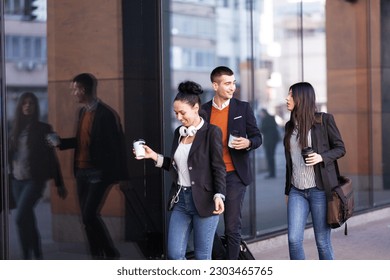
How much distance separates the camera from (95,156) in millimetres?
7727

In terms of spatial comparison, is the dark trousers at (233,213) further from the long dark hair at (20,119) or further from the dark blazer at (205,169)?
the long dark hair at (20,119)

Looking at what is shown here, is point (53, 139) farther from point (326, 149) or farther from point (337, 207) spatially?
point (337, 207)

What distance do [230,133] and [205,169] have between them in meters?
1.01

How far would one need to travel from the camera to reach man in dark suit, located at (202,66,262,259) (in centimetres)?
724

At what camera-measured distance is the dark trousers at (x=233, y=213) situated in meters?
7.26

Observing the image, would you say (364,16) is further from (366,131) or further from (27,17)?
(27,17)

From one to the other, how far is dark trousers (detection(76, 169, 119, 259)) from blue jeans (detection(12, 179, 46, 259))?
52 centimetres

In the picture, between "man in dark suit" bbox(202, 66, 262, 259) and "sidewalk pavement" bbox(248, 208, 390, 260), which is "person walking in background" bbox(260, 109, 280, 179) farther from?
"man in dark suit" bbox(202, 66, 262, 259)

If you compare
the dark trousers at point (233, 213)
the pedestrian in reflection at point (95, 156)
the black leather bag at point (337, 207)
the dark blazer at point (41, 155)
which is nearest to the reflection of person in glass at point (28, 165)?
the dark blazer at point (41, 155)

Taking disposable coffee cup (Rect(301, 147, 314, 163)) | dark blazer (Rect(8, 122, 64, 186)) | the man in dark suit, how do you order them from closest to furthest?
disposable coffee cup (Rect(301, 147, 314, 163)) → dark blazer (Rect(8, 122, 64, 186)) → the man in dark suit

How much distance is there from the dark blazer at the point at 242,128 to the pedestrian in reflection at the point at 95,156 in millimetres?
1023

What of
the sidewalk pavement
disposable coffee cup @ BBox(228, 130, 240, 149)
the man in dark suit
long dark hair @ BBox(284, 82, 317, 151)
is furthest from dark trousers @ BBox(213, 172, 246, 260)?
the sidewalk pavement

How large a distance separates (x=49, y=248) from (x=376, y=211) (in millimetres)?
6827
